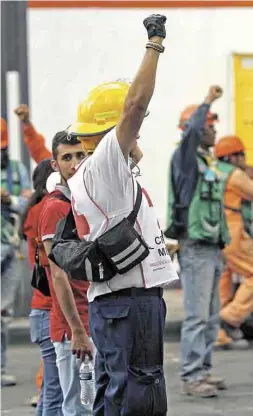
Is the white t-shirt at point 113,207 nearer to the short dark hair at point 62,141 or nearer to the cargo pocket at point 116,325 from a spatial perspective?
the cargo pocket at point 116,325

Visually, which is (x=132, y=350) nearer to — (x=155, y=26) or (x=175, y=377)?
(x=155, y=26)

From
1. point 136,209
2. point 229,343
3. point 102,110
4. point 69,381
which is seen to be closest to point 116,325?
point 136,209

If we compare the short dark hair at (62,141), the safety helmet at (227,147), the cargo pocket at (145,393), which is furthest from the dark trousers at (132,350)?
the safety helmet at (227,147)

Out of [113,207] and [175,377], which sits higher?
[113,207]

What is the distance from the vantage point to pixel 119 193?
434cm

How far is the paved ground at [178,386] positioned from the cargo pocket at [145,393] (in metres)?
2.89

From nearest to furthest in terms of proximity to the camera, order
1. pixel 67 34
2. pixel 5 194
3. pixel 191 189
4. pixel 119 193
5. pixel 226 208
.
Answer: pixel 119 193 → pixel 191 189 → pixel 5 194 → pixel 226 208 → pixel 67 34

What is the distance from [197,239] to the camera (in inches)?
313

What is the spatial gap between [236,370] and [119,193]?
4872mm

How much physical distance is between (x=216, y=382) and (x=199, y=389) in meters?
0.25

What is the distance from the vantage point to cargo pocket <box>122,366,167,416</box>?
436cm

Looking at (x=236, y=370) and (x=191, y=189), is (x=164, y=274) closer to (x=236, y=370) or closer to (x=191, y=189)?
(x=191, y=189)

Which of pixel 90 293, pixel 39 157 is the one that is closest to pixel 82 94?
pixel 39 157

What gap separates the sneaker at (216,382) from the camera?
26.6ft
